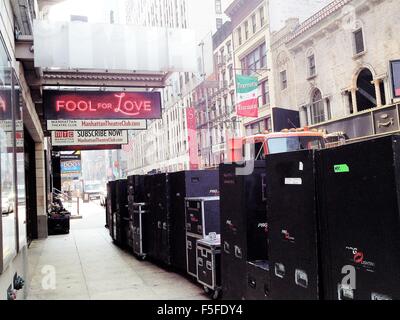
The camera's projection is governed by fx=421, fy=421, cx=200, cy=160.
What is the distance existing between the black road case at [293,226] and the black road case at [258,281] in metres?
0.28

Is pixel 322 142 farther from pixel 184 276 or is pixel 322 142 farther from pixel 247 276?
pixel 247 276

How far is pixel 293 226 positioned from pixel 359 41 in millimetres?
21274

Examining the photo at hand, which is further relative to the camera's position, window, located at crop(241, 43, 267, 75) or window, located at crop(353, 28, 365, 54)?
window, located at crop(241, 43, 267, 75)

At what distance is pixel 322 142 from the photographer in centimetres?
1227

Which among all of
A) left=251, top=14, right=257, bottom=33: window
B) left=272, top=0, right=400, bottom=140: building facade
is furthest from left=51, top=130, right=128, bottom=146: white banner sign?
left=251, top=14, right=257, bottom=33: window

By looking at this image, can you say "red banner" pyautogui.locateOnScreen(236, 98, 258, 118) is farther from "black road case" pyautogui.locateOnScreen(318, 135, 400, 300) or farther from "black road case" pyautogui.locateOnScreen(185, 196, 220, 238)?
"black road case" pyautogui.locateOnScreen(318, 135, 400, 300)

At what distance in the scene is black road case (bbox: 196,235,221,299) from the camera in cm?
605

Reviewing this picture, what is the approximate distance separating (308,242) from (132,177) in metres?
7.99

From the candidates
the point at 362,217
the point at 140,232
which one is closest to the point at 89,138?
the point at 140,232

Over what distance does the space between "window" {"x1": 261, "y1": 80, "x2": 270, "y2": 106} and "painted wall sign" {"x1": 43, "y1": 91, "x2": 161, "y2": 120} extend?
72.1 ft

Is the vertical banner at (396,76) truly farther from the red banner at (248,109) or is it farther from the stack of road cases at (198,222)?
the stack of road cases at (198,222)

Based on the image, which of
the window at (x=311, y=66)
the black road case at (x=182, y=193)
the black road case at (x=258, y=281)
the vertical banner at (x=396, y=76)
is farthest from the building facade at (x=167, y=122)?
the black road case at (x=258, y=281)

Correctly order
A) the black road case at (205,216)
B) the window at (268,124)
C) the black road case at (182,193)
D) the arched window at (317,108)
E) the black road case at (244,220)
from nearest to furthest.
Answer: the black road case at (244,220) → the black road case at (205,216) → the black road case at (182,193) → the arched window at (317,108) → the window at (268,124)

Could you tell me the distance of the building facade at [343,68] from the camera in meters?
19.5
